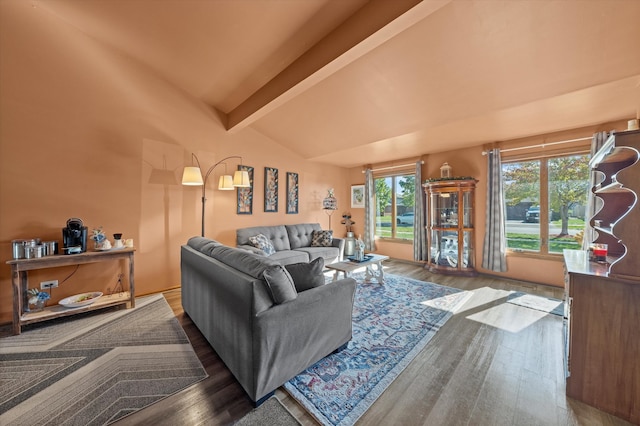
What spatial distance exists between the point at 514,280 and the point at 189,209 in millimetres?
5558

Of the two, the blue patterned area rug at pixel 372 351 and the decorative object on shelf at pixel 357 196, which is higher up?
the decorative object on shelf at pixel 357 196

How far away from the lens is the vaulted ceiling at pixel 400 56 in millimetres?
1933

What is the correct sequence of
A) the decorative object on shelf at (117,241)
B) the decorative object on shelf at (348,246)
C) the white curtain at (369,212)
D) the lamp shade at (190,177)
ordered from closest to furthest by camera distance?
the decorative object on shelf at (117,241)
the lamp shade at (190,177)
the decorative object on shelf at (348,246)
the white curtain at (369,212)

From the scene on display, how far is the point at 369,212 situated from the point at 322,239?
5.82 feet

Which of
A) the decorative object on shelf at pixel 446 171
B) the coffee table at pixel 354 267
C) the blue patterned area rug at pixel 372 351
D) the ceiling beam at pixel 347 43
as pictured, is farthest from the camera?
the decorative object on shelf at pixel 446 171

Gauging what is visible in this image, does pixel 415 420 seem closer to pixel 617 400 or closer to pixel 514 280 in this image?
pixel 617 400

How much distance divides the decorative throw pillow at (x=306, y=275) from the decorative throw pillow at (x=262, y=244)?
2246 mm

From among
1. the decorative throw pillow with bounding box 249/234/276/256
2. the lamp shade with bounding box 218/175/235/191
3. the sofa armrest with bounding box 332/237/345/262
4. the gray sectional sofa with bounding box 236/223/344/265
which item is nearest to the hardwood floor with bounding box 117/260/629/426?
the decorative throw pillow with bounding box 249/234/276/256

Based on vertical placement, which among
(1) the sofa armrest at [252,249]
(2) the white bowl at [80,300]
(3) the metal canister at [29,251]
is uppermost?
(3) the metal canister at [29,251]

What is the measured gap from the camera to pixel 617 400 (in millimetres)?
1419

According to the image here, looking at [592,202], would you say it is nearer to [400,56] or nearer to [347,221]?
[400,56]

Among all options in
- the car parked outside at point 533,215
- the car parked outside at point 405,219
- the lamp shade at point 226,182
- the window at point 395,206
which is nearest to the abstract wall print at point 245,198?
the lamp shade at point 226,182

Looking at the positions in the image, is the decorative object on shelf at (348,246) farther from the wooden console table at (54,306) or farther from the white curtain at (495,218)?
the wooden console table at (54,306)

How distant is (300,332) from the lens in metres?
1.62
